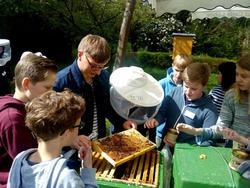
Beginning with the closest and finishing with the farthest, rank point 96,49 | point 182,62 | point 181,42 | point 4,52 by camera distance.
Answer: point 96,49
point 182,62
point 4,52
point 181,42

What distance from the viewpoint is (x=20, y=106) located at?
2.00 meters

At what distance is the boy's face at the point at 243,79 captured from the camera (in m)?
2.60

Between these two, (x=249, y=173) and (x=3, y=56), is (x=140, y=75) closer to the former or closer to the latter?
(x=249, y=173)

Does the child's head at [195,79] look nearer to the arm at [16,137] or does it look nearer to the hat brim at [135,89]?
the hat brim at [135,89]

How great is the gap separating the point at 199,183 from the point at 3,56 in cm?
292

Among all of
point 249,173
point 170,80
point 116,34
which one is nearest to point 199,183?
point 249,173

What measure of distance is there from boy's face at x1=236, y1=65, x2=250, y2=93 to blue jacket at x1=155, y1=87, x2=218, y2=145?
39cm

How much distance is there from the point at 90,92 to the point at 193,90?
854mm

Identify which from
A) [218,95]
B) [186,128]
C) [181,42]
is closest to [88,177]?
[186,128]

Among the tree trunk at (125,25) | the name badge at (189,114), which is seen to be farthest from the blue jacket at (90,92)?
the tree trunk at (125,25)

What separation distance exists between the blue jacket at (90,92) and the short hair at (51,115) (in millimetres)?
964

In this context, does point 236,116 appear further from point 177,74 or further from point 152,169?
point 177,74

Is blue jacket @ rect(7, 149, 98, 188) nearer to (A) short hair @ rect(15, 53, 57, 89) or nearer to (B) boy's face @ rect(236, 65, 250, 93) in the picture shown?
(A) short hair @ rect(15, 53, 57, 89)

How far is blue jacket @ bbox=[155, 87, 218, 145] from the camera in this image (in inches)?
116
